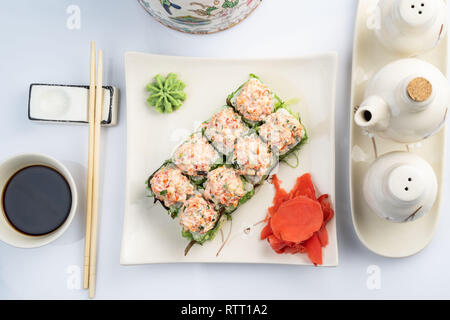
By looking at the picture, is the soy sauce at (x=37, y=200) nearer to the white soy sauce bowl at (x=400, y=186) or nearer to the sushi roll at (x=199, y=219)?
the sushi roll at (x=199, y=219)

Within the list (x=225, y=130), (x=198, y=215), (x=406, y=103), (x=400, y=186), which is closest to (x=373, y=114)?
(x=406, y=103)

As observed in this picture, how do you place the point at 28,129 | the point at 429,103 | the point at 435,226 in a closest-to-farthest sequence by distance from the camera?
the point at 429,103
the point at 435,226
the point at 28,129

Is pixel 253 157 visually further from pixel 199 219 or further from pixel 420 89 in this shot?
pixel 420 89

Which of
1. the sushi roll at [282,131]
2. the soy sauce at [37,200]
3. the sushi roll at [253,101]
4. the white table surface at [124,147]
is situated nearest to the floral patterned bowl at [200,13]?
the white table surface at [124,147]

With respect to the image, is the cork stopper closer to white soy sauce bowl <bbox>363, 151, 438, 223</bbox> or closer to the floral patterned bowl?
white soy sauce bowl <bbox>363, 151, 438, 223</bbox>

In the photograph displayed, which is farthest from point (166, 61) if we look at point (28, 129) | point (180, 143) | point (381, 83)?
point (381, 83)
